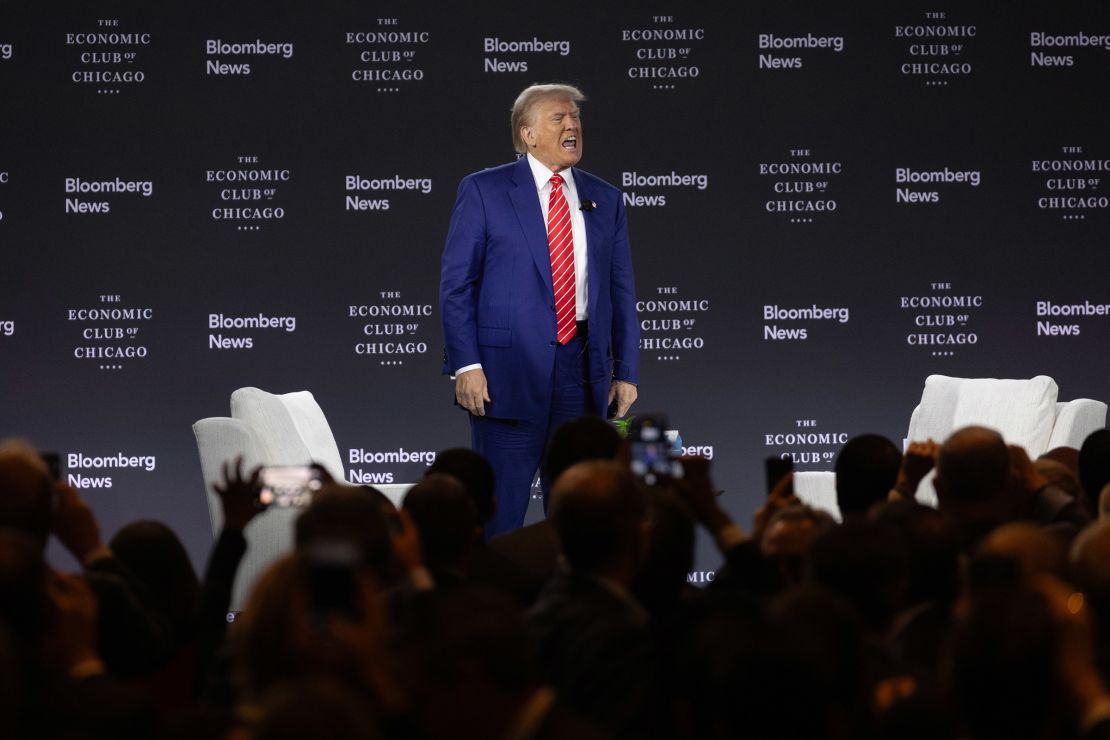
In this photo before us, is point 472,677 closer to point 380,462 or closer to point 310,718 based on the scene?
point 310,718

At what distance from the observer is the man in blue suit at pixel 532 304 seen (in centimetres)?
469

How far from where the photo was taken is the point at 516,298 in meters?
4.75

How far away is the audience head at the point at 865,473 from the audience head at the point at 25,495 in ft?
5.96

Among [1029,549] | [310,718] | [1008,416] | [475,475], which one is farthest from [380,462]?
[310,718]

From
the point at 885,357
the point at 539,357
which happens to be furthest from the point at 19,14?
the point at 885,357

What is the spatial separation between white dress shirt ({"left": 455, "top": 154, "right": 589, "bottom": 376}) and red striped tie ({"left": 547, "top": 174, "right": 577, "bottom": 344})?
1cm

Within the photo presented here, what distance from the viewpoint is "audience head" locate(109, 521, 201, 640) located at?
2.74 m

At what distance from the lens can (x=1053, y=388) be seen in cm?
582

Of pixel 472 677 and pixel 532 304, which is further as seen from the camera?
pixel 532 304

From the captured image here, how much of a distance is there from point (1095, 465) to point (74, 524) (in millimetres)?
2492

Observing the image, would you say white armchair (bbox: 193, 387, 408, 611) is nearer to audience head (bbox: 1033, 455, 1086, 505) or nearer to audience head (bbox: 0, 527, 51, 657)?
audience head (bbox: 1033, 455, 1086, 505)

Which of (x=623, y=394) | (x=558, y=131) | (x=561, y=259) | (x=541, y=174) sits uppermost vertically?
(x=558, y=131)

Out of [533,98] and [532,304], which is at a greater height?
[533,98]

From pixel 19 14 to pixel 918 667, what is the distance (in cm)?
599
